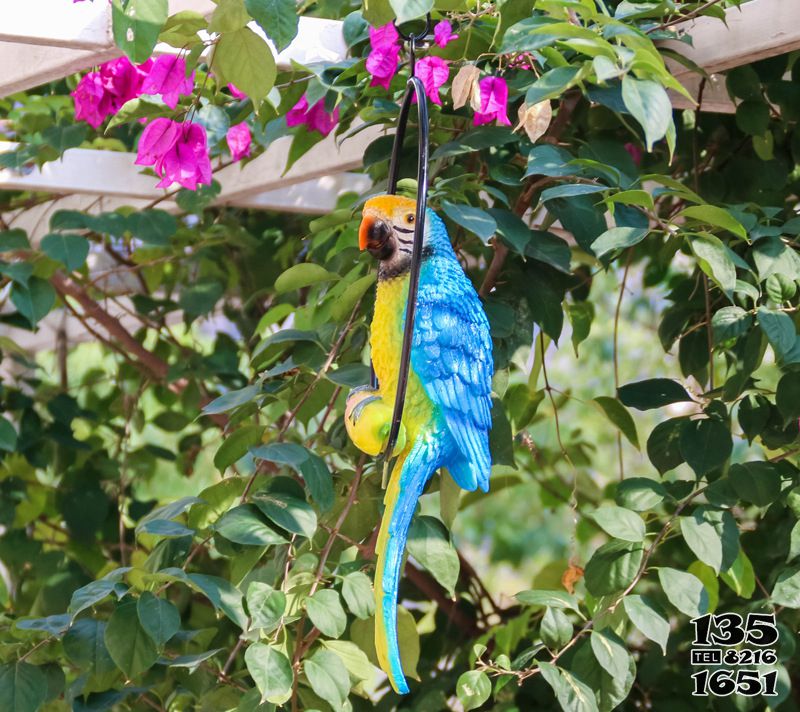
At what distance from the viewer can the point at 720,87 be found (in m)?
1.31

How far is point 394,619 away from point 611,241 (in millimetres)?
352

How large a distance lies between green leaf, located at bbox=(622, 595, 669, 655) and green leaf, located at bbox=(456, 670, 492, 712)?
0.46ft

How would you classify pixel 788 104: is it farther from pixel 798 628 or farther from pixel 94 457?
pixel 94 457

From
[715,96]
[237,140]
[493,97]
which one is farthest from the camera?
[715,96]

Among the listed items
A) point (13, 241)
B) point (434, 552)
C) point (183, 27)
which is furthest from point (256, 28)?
point (13, 241)

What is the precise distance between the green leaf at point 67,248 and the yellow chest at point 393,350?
26.9 inches

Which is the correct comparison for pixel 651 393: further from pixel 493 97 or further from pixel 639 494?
pixel 493 97

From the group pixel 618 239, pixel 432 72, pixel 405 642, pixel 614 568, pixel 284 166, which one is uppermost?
pixel 432 72

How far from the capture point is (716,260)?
3.06 ft

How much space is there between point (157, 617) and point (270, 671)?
11 centimetres

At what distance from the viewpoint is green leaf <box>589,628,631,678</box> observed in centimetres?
99

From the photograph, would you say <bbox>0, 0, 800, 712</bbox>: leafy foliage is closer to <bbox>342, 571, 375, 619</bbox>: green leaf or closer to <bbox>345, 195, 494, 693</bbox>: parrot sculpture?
<bbox>342, 571, 375, 619</bbox>: green leaf

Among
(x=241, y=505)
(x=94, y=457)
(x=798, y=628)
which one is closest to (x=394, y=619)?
(x=241, y=505)

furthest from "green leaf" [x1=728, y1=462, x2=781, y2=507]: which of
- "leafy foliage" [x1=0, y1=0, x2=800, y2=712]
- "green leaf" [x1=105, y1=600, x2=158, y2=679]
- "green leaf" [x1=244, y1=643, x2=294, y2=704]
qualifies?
"green leaf" [x1=105, y1=600, x2=158, y2=679]
